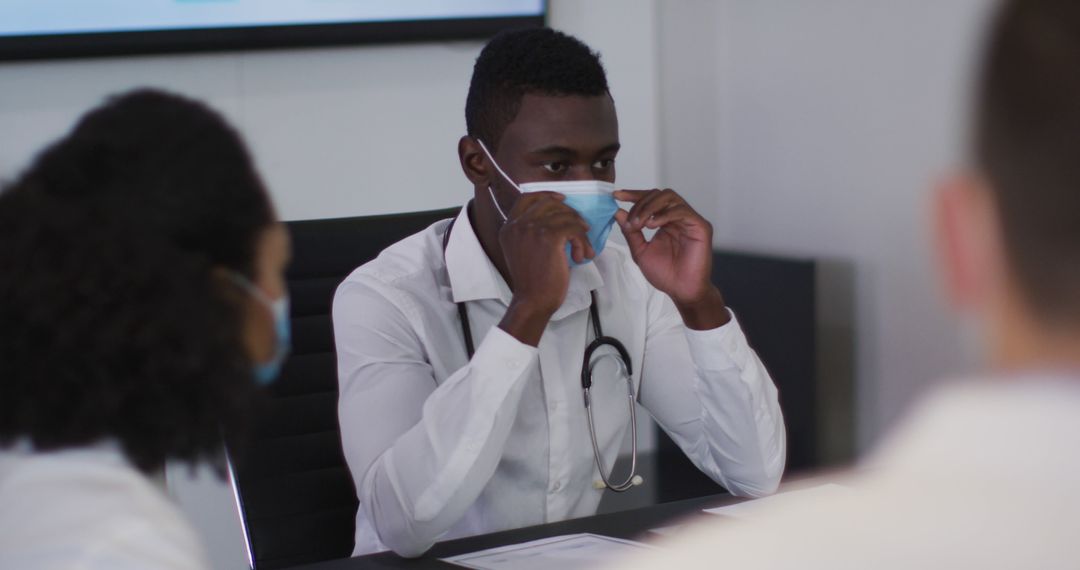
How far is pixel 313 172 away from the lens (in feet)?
8.73

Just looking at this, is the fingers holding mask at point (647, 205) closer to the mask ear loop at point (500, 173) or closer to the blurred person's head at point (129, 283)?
the mask ear loop at point (500, 173)

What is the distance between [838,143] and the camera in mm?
2814

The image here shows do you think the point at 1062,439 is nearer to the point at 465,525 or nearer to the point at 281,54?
the point at 465,525

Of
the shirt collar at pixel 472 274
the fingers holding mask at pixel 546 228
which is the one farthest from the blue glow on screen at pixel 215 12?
the fingers holding mask at pixel 546 228

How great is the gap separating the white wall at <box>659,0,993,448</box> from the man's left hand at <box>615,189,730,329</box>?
90 centimetres

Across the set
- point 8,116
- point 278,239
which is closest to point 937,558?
point 278,239

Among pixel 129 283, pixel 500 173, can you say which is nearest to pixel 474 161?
pixel 500 173

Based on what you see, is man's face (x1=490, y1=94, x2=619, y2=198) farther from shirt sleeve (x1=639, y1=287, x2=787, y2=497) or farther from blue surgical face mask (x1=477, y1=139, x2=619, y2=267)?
shirt sleeve (x1=639, y1=287, x2=787, y2=497)

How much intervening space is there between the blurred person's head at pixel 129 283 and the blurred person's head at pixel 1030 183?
1.79ft

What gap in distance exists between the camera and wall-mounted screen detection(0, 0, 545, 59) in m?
2.35

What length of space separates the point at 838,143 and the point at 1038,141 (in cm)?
242

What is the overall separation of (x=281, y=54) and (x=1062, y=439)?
234cm

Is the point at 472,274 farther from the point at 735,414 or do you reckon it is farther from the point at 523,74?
the point at 735,414

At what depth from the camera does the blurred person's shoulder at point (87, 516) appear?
28.9 inches
